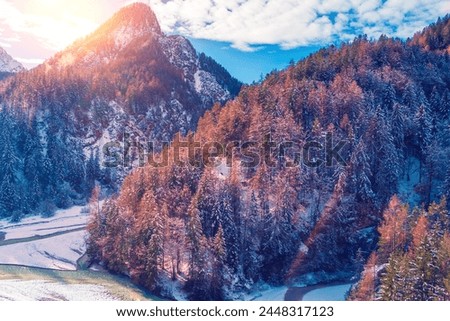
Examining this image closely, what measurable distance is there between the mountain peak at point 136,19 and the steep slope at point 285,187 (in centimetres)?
8285

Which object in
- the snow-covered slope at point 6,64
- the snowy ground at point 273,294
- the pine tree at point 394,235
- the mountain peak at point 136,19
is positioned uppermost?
the mountain peak at point 136,19

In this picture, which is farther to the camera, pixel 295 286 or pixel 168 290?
pixel 295 286

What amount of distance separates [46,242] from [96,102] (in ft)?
192

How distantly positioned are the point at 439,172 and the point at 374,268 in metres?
25.2

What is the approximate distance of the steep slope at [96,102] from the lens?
78.9 m

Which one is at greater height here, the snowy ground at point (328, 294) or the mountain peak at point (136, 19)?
the mountain peak at point (136, 19)

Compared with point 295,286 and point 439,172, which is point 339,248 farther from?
point 439,172

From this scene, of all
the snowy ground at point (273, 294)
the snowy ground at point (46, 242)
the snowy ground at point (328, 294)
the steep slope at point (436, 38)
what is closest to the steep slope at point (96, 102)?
the snowy ground at point (46, 242)

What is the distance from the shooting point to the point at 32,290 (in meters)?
27.6

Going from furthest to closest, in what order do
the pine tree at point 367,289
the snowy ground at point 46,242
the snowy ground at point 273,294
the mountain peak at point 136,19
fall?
the mountain peak at point 136,19 → the snowy ground at point 46,242 → the snowy ground at point 273,294 → the pine tree at point 367,289

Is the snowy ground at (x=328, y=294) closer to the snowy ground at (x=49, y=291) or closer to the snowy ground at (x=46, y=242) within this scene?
the snowy ground at (x=49, y=291)

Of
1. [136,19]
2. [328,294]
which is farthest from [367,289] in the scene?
[136,19]

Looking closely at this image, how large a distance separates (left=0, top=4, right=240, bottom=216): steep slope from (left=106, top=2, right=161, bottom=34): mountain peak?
34 cm
